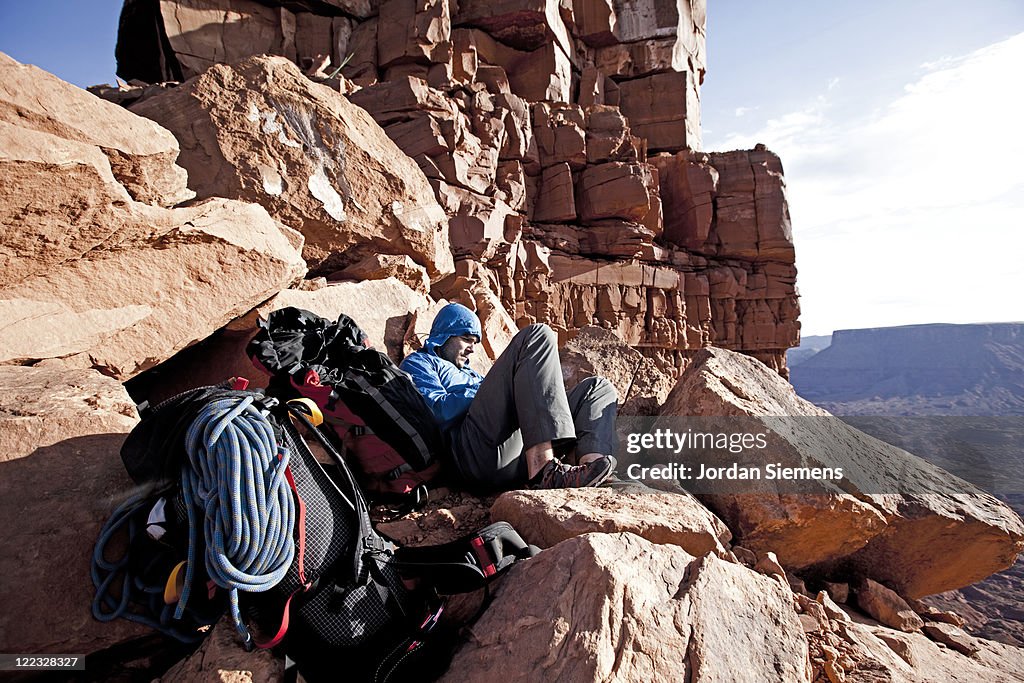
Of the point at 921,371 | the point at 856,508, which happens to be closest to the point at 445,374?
the point at 856,508

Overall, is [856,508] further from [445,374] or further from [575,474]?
[445,374]

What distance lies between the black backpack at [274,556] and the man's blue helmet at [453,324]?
119 centimetres

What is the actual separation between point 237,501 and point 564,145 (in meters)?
10.8

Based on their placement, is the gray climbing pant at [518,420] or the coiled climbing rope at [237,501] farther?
the gray climbing pant at [518,420]

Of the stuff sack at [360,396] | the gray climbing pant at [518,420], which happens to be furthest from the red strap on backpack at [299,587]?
the gray climbing pant at [518,420]

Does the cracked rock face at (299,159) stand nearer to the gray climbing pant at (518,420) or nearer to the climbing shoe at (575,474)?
the gray climbing pant at (518,420)

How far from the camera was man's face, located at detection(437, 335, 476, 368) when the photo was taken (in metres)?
2.73

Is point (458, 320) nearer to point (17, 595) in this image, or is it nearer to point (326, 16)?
point (17, 595)

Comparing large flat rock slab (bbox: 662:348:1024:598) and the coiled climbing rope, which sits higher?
the coiled climbing rope

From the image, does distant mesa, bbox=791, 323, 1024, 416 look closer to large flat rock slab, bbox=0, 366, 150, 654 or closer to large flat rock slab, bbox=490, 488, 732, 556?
large flat rock slab, bbox=490, 488, 732, 556

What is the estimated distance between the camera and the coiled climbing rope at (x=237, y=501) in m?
1.30

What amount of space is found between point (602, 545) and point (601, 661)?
0.31 metres

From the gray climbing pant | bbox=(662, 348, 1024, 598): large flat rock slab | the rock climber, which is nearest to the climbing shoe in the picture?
the rock climber

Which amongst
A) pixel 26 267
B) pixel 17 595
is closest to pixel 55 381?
pixel 26 267
